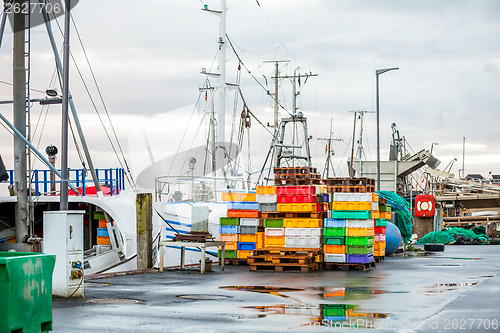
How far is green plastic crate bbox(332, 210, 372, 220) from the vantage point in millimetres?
22031

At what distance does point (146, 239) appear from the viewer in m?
21.7

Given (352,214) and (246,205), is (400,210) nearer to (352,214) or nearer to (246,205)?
(246,205)

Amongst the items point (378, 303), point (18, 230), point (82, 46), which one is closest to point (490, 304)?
point (378, 303)

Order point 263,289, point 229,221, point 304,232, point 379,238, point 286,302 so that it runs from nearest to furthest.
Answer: point 286,302, point 263,289, point 304,232, point 229,221, point 379,238

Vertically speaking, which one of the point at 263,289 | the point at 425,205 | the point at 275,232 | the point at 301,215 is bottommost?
the point at 263,289

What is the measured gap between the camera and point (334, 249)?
22.5 meters

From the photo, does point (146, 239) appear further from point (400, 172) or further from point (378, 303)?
point (400, 172)

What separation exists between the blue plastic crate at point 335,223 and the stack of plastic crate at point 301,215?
0.31 metres

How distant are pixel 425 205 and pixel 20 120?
95.2 feet

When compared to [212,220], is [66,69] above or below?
above

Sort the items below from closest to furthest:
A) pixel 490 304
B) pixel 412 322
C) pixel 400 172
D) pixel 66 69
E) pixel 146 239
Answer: pixel 412 322, pixel 490 304, pixel 66 69, pixel 146 239, pixel 400 172

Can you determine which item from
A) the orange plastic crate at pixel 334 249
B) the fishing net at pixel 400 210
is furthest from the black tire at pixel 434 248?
the orange plastic crate at pixel 334 249

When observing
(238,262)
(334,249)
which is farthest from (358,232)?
(238,262)

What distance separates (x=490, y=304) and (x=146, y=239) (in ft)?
37.8
